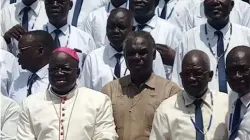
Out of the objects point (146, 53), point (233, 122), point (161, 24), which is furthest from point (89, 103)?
point (161, 24)

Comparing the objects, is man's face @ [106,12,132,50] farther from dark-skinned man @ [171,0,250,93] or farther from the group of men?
dark-skinned man @ [171,0,250,93]

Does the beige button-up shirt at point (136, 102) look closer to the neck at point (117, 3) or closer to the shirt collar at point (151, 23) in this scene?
the shirt collar at point (151, 23)

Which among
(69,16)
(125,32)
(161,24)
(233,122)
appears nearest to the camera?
(233,122)

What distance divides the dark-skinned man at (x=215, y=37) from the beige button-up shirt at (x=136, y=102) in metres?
1.03

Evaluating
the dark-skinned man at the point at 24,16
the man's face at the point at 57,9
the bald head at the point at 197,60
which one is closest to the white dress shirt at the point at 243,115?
the bald head at the point at 197,60

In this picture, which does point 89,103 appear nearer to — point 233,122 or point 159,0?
point 233,122

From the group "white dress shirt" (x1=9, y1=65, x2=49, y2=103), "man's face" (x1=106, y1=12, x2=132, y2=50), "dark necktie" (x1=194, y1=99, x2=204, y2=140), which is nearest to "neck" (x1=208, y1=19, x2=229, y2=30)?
"man's face" (x1=106, y1=12, x2=132, y2=50)

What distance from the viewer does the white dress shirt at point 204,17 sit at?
10172 millimetres

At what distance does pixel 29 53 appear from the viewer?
8.89 meters

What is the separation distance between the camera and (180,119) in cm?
769

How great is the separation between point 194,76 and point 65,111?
55.3 inches

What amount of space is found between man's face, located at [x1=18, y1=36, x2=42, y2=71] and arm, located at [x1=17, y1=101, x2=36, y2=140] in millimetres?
Answer: 1062

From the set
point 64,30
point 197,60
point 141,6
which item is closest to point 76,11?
point 64,30

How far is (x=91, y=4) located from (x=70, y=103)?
3138mm
